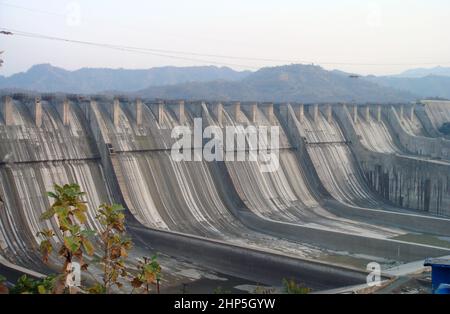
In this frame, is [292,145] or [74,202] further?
[292,145]

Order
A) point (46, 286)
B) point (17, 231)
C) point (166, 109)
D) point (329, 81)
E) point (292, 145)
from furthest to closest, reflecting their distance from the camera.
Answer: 1. point (329, 81)
2. point (292, 145)
3. point (166, 109)
4. point (17, 231)
5. point (46, 286)

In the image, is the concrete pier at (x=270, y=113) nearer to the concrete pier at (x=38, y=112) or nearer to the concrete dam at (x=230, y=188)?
the concrete dam at (x=230, y=188)

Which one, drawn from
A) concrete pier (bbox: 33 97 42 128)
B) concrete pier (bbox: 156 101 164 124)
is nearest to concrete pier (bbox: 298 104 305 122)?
concrete pier (bbox: 156 101 164 124)

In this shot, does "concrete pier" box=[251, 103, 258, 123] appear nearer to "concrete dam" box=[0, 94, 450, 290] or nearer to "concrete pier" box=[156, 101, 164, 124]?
"concrete dam" box=[0, 94, 450, 290]

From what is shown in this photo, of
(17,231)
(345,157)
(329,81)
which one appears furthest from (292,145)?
(329,81)

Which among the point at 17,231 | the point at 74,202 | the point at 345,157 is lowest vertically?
the point at 17,231

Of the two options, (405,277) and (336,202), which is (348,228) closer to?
(336,202)
